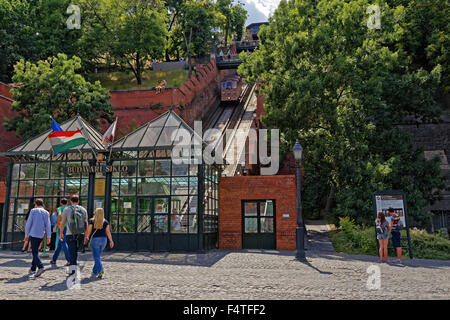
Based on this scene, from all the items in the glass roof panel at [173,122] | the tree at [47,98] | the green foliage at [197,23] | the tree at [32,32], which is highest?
the green foliage at [197,23]

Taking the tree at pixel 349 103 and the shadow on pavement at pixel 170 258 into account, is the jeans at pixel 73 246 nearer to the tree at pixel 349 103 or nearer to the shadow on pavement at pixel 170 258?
the shadow on pavement at pixel 170 258

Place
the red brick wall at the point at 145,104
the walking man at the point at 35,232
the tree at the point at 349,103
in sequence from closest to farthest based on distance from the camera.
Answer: the walking man at the point at 35,232
the tree at the point at 349,103
the red brick wall at the point at 145,104

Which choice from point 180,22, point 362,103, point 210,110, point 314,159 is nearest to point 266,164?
point 314,159

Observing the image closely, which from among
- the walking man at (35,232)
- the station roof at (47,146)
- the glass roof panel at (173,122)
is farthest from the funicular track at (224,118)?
the walking man at (35,232)

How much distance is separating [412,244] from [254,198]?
6795mm

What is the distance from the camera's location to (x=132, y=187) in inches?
653

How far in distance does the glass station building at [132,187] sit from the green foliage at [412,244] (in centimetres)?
584

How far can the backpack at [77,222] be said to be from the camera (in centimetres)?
924

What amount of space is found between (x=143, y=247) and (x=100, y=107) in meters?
15.7

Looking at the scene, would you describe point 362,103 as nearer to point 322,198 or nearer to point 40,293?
point 322,198

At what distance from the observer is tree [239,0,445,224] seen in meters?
20.3

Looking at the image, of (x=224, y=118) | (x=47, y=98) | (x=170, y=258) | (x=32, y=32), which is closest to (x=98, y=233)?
(x=170, y=258)

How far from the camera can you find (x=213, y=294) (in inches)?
297

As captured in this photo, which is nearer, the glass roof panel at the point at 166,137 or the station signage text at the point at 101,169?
the glass roof panel at the point at 166,137
